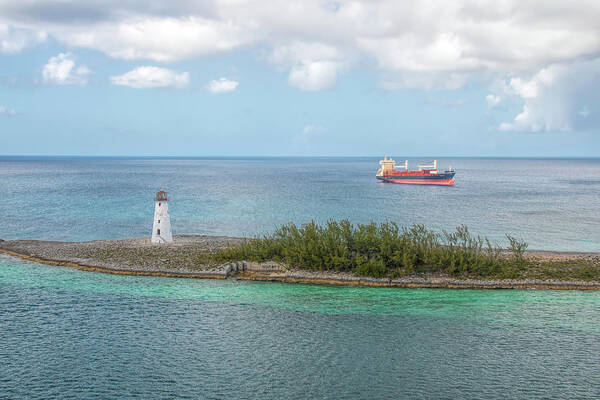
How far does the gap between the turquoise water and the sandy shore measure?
1049mm

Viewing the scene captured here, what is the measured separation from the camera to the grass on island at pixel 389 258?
3061cm

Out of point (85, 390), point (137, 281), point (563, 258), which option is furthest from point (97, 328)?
point (563, 258)

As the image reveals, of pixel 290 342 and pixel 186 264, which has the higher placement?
pixel 186 264

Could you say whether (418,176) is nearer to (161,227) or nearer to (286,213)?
(286,213)

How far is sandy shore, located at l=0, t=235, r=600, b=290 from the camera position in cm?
2945

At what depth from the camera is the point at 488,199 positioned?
85.9 meters

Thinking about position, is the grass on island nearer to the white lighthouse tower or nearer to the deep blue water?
the white lighthouse tower

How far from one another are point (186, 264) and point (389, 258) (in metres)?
13.5

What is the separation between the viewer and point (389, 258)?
31.7 meters

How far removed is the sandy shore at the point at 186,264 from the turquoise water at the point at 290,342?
105 cm

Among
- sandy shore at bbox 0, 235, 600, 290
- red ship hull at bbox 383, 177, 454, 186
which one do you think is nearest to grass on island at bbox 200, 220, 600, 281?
sandy shore at bbox 0, 235, 600, 290

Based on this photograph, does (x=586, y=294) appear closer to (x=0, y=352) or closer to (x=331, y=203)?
(x=0, y=352)

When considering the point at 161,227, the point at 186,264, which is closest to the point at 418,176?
the point at 161,227

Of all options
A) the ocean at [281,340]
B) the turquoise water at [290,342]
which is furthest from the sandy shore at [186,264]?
the turquoise water at [290,342]
